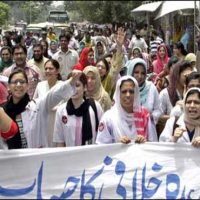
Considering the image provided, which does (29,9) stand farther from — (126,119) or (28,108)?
(126,119)

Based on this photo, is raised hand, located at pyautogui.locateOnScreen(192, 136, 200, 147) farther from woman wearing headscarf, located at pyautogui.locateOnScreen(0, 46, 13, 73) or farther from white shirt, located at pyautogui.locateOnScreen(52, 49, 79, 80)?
white shirt, located at pyautogui.locateOnScreen(52, 49, 79, 80)

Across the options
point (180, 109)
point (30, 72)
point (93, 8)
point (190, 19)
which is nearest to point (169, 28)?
point (190, 19)

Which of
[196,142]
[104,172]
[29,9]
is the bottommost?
[104,172]

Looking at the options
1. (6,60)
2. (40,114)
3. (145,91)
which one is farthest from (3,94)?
(6,60)

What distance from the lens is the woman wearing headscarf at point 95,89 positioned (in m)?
5.80

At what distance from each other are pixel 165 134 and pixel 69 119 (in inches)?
34.2

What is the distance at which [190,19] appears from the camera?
22125 mm

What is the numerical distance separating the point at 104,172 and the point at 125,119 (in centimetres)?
44

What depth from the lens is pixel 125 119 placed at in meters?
4.63

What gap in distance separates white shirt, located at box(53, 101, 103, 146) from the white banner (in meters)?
0.43

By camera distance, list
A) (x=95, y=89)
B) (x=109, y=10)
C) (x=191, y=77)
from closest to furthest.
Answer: (x=191, y=77) → (x=95, y=89) → (x=109, y=10)

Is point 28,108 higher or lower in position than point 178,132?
higher

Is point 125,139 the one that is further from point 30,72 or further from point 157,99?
point 30,72

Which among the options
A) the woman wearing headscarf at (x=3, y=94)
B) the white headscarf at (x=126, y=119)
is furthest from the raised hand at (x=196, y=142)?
the woman wearing headscarf at (x=3, y=94)
